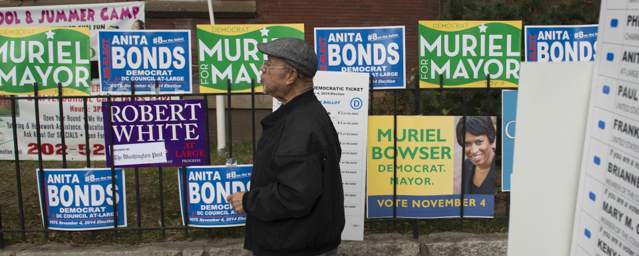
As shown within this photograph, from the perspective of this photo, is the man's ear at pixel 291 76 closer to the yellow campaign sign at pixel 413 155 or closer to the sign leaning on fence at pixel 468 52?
the yellow campaign sign at pixel 413 155

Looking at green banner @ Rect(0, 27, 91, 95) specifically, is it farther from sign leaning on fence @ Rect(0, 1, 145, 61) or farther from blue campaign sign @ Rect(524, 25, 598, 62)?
blue campaign sign @ Rect(524, 25, 598, 62)

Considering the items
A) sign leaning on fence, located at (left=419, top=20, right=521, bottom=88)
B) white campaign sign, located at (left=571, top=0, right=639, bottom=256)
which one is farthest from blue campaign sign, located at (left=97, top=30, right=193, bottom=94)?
white campaign sign, located at (left=571, top=0, right=639, bottom=256)

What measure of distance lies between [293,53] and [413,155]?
1.80 m

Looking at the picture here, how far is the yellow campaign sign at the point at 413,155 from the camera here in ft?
12.3

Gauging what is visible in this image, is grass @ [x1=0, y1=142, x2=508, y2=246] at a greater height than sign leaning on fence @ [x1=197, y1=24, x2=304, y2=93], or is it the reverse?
sign leaning on fence @ [x1=197, y1=24, x2=304, y2=93]

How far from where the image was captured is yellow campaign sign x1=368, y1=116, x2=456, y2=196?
374 centimetres

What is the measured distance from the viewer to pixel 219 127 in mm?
7090

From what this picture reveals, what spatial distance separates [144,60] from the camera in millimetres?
3684

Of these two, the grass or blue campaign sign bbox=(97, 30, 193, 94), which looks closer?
blue campaign sign bbox=(97, 30, 193, 94)

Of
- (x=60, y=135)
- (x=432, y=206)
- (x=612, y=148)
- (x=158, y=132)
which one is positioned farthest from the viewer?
(x=60, y=135)

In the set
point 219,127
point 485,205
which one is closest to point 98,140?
point 219,127

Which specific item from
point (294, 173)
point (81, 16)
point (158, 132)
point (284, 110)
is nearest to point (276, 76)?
point (284, 110)

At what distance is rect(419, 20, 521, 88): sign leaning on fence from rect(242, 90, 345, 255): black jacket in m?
1.64

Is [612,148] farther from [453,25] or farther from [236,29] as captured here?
[236,29]
